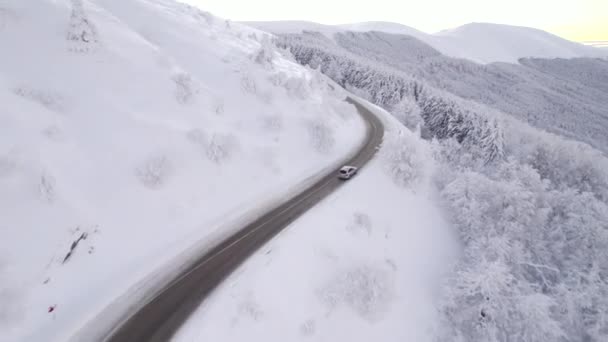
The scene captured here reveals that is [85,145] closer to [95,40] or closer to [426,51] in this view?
[95,40]

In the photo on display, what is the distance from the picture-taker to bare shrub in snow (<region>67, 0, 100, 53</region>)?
21.8 meters

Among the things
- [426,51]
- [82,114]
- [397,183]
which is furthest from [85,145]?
[426,51]

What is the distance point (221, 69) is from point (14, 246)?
23.8 m

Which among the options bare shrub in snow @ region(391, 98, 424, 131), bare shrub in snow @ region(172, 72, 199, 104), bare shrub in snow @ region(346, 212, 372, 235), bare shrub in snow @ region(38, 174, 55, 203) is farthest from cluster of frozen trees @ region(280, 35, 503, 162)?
bare shrub in snow @ region(38, 174, 55, 203)

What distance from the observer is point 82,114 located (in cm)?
1814

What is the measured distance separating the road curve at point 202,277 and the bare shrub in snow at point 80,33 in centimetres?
1826

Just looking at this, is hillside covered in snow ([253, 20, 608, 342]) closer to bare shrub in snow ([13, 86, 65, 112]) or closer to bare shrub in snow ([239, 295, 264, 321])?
bare shrub in snow ([239, 295, 264, 321])

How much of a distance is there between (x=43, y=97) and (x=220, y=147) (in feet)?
34.8

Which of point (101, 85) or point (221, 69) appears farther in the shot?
point (221, 69)

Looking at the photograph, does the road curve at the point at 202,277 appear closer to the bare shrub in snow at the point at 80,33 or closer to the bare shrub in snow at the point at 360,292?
the bare shrub in snow at the point at 360,292

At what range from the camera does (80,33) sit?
22.1 metres

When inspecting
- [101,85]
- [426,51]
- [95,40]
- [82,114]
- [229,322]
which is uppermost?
[426,51]

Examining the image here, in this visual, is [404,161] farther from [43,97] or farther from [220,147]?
[43,97]

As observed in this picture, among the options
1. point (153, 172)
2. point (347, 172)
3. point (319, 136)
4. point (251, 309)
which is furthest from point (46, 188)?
point (319, 136)
